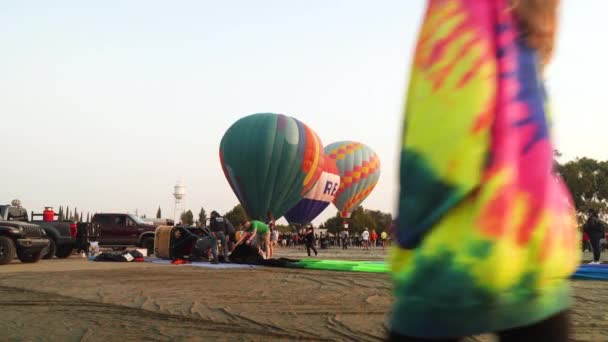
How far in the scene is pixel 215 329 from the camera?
196 inches

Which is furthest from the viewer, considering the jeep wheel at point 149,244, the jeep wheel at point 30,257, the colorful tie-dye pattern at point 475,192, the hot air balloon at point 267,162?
the hot air balloon at point 267,162

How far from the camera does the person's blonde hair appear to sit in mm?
1464

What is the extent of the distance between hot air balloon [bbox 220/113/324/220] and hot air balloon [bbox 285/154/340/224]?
6.96 m

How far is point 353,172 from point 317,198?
751 cm

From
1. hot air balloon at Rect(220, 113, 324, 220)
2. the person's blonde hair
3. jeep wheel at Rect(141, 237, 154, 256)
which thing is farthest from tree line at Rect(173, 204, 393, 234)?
the person's blonde hair

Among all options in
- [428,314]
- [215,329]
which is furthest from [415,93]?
[215,329]

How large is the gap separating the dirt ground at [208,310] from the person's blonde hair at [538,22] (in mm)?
3433

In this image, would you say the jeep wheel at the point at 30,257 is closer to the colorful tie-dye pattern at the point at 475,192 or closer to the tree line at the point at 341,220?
the colorful tie-dye pattern at the point at 475,192

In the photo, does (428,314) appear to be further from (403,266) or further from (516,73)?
(516,73)

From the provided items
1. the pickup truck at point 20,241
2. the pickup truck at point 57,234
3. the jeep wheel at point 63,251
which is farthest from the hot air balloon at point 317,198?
the pickup truck at point 20,241

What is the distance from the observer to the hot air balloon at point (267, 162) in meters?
32.2

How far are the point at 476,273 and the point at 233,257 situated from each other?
16115mm

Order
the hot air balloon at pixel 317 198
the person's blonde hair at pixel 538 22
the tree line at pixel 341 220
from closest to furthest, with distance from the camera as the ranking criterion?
the person's blonde hair at pixel 538 22 → the hot air balloon at pixel 317 198 → the tree line at pixel 341 220

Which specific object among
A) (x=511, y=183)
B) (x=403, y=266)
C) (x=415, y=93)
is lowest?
(x=403, y=266)
